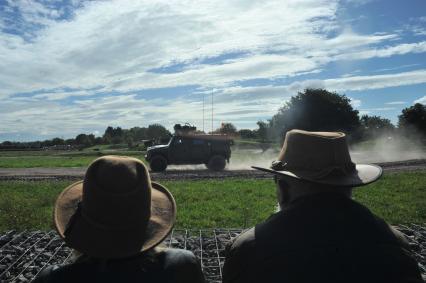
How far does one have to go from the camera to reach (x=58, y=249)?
6051 millimetres

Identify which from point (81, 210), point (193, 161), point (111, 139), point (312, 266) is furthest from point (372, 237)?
point (111, 139)

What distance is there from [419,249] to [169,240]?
3.11 m

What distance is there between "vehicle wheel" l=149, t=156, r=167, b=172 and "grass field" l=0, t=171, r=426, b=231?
7.05 m

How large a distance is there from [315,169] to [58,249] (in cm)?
442

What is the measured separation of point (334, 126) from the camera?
2211 inches

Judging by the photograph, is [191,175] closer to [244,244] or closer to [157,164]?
[157,164]

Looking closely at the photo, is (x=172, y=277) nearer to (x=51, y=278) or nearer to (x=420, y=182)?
(x=51, y=278)

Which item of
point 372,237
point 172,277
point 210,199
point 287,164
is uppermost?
point 287,164

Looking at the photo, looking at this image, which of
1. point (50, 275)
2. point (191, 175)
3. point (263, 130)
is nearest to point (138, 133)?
point (263, 130)

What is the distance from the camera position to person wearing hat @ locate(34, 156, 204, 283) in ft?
7.36

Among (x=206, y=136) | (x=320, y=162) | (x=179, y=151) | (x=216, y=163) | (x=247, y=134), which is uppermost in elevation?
(x=247, y=134)

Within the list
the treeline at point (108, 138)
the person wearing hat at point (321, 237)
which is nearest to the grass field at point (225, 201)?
the person wearing hat at point (321, 237)

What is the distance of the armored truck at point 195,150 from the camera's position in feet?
72.7

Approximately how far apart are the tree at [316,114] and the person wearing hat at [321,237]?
53401 millimetres
